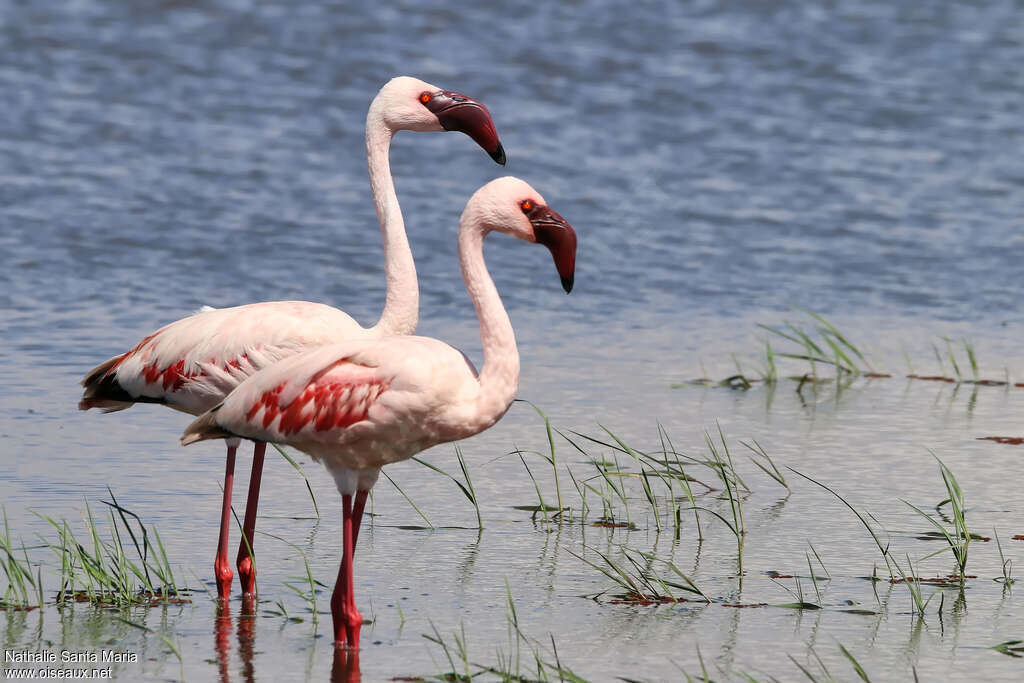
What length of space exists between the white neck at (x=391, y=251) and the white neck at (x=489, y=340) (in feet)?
1.66

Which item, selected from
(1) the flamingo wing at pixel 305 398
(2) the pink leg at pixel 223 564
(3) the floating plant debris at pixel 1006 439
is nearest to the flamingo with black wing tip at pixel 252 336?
(2) the pink leg at pixel 223 564

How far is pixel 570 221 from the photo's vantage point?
47.6ft

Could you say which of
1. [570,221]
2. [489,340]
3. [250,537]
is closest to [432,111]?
[489,340]

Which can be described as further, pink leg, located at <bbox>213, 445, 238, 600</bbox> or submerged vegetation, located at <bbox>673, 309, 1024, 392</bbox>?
submerged vegetation, located at <bbox>673, 309, 1024, 392</bbox>

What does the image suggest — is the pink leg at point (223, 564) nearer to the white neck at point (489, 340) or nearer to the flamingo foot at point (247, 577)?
the flamingo foot at point (247, 577)

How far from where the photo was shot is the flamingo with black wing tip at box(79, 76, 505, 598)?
21.7ft

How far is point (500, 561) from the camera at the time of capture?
270 inches

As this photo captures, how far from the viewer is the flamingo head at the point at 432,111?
23.6 feet

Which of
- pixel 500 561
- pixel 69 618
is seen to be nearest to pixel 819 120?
pixel 500 561

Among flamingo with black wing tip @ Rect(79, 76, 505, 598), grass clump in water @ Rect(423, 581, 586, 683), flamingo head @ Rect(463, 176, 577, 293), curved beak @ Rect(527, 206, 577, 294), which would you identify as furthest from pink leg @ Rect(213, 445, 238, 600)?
curved beak @ Rect(527, 206, 577, 294)

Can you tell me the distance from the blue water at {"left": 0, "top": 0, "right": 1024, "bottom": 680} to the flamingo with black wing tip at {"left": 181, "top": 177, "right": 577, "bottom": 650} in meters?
0.54

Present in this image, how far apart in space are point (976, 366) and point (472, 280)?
4.78 m

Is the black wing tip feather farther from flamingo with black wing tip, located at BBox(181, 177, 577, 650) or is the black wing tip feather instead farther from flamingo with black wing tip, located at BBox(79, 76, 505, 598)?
flamingo with black wing tip, located at BBox(181, 177, 577, 650)

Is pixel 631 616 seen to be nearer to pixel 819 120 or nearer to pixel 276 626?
pixel 276 626
